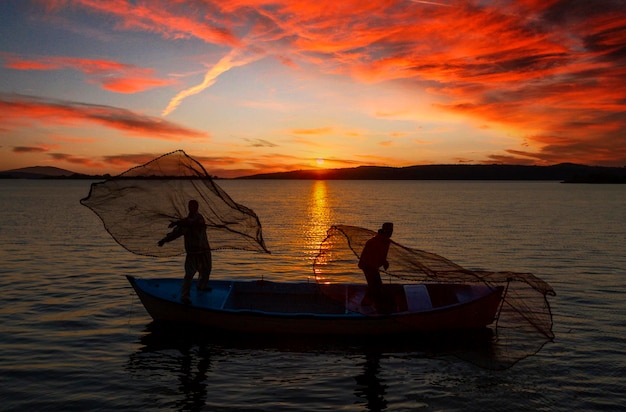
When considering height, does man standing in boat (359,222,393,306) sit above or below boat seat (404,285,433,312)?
above

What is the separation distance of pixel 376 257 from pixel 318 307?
11.3 ft

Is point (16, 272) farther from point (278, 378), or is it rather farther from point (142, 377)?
point (278, 378)

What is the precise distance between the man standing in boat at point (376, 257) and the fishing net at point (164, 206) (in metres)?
2.85

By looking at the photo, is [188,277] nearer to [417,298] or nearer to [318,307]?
[318,307]

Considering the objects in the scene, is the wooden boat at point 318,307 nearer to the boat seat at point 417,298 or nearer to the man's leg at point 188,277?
the boat seat at point 417,298

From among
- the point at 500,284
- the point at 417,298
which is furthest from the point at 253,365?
the point at 500,284

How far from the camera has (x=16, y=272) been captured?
26.1 meters

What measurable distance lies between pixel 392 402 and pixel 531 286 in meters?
4.88

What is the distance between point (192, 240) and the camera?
16.0 metres

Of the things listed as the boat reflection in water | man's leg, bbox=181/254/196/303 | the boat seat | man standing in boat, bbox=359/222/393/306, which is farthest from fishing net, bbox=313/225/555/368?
man's leg, bbox=181/254/196/303

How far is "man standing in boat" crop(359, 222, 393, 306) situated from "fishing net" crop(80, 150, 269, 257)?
285cm

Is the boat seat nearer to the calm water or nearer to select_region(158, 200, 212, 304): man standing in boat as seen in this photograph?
the calm water

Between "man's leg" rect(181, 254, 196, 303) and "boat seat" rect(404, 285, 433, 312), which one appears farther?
"boat seat" rect(404, 285, 433, 312)

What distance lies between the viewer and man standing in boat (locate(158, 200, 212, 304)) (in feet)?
51.3
